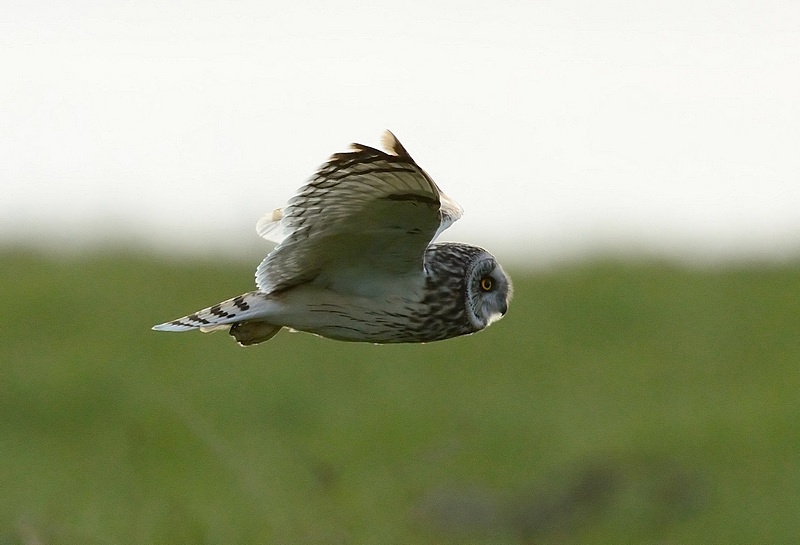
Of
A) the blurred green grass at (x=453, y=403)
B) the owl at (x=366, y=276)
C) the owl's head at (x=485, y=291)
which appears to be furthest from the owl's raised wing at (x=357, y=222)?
the blurred green grass at (x=453, y=403)

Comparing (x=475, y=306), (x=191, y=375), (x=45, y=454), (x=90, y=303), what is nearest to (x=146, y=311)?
(x=90, y=303)

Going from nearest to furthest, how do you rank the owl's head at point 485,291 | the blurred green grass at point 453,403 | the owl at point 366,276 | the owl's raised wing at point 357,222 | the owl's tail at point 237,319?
the owl's raised wing at point 357,222 < the owl at point 366,276 < the owl's tail at point 237,319 < the owl's head at point 485,291 < the blurred green grass at point 453,403

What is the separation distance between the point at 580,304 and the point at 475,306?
6.20m

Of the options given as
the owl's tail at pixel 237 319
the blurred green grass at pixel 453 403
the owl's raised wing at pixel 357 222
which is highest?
the owl's raised wing at pixel 357 222

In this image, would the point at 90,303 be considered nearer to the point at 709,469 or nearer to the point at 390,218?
the point at 709,469

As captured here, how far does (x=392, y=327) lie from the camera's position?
5.05m

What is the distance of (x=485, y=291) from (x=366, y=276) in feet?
1.66

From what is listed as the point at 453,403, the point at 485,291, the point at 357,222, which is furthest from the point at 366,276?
the point at 453,403

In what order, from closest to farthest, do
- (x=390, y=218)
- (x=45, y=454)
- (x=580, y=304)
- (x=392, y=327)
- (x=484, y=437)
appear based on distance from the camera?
(x=390, y=218), (x=392, y=327), (x=45, y=454), (x=484, y=437), (x=580, y=304)

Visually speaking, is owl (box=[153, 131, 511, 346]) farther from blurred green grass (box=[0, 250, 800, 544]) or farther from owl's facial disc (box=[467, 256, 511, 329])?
blurred green grass (box=[0, 250, 800, 544])

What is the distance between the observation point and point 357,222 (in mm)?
4648

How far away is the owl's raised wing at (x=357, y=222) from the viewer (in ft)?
14.2

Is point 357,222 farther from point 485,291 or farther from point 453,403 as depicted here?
point 453,403

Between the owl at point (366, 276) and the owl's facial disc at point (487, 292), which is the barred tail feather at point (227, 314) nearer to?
the owl at point (366, 276)
